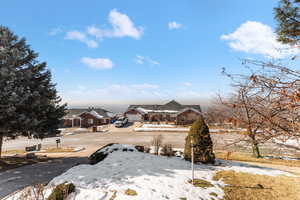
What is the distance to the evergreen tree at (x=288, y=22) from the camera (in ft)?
13.1

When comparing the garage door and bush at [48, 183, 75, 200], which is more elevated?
the garage door

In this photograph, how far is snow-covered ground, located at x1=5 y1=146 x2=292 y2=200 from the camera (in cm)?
512

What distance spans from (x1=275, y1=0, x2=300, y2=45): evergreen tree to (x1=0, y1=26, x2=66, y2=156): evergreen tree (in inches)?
464

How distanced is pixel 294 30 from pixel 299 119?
3.70 meters

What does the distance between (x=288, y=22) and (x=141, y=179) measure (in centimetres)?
707

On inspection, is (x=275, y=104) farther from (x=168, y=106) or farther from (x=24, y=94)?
(x=168, y=106)

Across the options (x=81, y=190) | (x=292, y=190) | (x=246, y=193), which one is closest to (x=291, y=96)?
(x=246, y=193)

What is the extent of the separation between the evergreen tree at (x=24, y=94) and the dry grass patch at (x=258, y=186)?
10.6m

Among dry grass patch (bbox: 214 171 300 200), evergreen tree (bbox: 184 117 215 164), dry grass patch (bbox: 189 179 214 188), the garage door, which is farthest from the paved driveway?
the garage door

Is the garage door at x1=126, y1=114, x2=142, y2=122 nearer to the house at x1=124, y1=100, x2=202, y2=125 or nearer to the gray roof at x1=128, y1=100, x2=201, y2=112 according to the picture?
the house at x1=124, y1=100, x2=202, y2=125

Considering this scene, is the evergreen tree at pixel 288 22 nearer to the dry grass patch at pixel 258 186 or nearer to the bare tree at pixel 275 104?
the bare tree at pixel 275 104

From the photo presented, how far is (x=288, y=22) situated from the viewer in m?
4.32

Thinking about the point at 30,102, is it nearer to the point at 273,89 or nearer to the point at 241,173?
the point at 273,89

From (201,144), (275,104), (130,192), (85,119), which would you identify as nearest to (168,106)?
(85,119)
